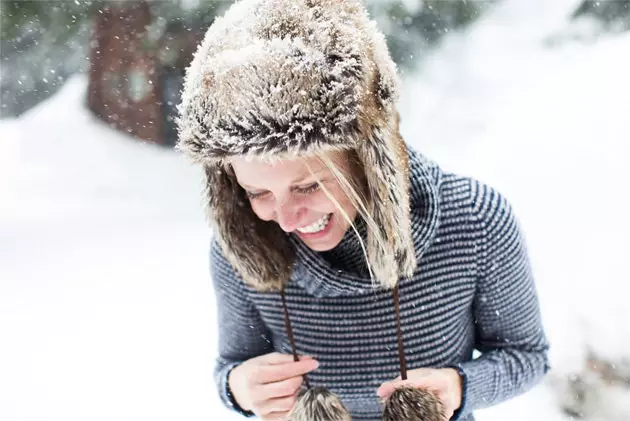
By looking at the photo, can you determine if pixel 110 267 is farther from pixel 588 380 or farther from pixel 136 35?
pixel 588 380

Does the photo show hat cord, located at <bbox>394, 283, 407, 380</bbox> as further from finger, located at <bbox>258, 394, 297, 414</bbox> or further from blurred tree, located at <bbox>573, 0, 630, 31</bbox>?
blurred tree, located at <bbox>573, 0, 630, 31</bbox>

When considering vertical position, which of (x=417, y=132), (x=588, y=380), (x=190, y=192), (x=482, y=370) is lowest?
(x=588, y=380)

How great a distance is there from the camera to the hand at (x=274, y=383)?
81 cm

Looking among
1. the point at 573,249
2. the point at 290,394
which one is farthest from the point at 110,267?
the point at 290,394

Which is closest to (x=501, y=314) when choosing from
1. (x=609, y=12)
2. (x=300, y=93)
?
(x=300, y=93)

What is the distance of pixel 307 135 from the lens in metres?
0.65

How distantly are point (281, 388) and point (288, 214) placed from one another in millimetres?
243

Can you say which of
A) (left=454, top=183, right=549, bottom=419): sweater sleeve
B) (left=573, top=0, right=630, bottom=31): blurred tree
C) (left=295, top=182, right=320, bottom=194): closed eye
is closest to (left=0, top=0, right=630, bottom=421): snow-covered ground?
(left=573, top=0, right=630, bottom=31): blurred tree

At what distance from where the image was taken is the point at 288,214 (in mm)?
719

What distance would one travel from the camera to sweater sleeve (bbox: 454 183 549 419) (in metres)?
0.81

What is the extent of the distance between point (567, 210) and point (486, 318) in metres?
1.88

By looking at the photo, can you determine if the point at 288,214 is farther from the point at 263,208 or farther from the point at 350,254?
the point at 350,254

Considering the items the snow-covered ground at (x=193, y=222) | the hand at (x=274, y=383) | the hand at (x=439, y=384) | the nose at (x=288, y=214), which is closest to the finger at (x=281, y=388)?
the hand at (x=274, y=383)

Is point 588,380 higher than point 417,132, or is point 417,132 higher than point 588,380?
point 417,132
